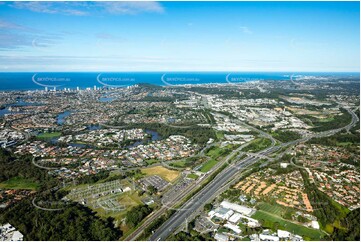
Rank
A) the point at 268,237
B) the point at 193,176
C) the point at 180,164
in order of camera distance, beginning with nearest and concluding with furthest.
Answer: the point at 268,237 < the point at 193,176 < the point at 180,164

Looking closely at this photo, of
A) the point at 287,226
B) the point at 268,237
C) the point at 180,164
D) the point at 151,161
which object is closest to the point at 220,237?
the point at 268,237

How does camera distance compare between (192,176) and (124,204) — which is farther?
(192,176)

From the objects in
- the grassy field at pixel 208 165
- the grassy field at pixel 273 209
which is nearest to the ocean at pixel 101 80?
the grassy field at pixel 208 165

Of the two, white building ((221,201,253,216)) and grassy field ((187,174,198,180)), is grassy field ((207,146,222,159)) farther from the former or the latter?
white building ((221,201,253,216))

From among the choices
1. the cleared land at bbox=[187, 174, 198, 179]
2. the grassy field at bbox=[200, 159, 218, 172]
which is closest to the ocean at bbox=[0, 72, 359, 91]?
the grassy field at bbox=[200, 159, 218, 172]

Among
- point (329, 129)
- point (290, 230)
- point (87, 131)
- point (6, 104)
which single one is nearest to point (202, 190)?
point (290, 230)

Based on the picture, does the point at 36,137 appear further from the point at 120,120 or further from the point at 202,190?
the point at 202,190

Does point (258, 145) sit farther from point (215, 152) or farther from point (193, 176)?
point (193, 176)
